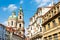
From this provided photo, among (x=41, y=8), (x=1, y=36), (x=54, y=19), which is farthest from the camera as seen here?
(x=1, y=36)

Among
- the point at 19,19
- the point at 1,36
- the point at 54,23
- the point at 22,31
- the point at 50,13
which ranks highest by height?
the point at 19,19

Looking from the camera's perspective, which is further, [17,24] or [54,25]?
[17,24]

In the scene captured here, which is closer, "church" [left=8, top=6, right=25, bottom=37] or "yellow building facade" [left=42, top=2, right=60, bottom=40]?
"yellow building facade" [left=42, top=2, right=60, bottom=40]

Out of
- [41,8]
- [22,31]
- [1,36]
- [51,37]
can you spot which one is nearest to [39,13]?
[41,8]

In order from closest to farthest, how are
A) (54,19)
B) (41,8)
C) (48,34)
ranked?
(54,19) → (48,34) → (41,8)

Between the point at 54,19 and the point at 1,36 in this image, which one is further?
the point at 1,36

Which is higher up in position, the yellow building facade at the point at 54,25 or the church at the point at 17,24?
the church at the point at 17,24

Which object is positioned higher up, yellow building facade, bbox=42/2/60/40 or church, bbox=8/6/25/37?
church, bbox=8/6/25/37

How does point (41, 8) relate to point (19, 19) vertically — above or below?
below

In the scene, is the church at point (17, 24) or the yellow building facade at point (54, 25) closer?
the yellow building facade at point (54, 25)

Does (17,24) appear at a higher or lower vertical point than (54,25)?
higher

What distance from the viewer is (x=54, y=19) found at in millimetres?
38812

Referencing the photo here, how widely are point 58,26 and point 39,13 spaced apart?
26971 mm

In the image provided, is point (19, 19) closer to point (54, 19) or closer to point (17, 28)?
point (17, 28)
